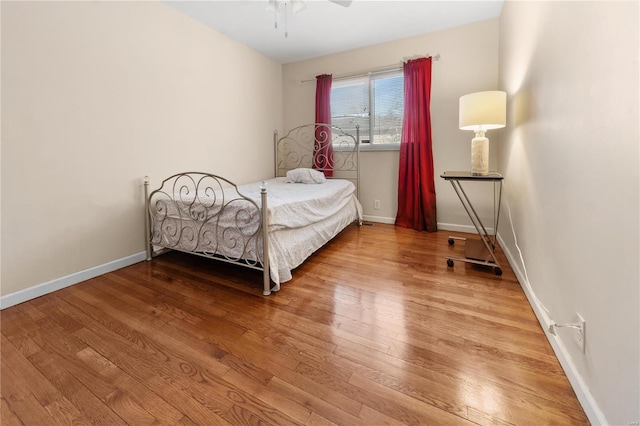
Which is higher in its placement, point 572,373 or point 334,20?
point 334,20

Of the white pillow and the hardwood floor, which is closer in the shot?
the hardwood floor

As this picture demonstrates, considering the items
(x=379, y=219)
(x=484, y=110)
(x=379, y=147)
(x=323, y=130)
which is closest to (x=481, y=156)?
(x=484, y=110)

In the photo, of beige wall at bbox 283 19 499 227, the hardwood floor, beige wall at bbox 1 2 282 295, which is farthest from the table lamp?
beige wall at bbox 1 2 282 295

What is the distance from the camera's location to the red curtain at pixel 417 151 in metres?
3.29

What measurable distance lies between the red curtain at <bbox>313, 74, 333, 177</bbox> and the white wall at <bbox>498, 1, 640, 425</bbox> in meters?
2.45

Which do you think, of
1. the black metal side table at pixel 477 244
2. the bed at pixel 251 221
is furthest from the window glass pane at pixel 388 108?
the black metal side table at pixel 477 244

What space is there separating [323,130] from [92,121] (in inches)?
103

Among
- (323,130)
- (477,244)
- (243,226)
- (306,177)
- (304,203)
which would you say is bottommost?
(477,244)

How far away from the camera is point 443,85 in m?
3.30

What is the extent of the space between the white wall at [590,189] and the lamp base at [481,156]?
1.39ft

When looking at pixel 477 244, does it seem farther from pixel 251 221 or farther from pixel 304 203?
pixel 251 221

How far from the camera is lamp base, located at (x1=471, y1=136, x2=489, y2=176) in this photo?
219 cm

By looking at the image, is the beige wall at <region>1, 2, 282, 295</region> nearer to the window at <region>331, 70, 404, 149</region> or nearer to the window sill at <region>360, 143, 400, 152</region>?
the window at <region>331, 70, 404, 149</region>

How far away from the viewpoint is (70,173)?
2031 millimetres
